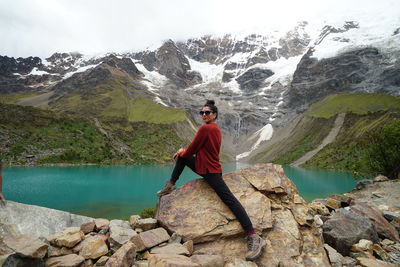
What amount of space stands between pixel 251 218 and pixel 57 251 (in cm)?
618

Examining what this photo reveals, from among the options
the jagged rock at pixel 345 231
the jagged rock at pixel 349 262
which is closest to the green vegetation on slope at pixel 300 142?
the jagged rock at pixel 345 231

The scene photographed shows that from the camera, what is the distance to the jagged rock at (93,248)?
24.6 ft

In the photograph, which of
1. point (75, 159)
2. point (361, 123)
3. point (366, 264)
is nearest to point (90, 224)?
point (366, 264)

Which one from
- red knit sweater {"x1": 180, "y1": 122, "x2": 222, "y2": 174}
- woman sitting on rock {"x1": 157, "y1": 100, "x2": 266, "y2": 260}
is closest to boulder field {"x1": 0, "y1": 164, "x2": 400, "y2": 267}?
woman sitting on rock {"x1": 157, "y1": 100, "x2": 266, "y2": 260}

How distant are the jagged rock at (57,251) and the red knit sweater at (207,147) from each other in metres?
4.68

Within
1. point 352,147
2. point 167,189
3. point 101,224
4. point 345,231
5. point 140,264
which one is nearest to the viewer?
point 140,264

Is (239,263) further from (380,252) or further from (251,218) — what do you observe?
(380,252)

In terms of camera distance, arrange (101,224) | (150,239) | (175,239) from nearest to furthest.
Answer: (150,239) < (175,239) < (101,224)

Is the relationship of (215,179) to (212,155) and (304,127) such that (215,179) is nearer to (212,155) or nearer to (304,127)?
(212,155)

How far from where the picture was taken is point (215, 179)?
8.95m

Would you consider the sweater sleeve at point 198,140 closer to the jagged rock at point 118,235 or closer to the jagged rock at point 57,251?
the jagged rock at point 118,235

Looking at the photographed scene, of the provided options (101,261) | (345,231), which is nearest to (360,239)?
(345,231)

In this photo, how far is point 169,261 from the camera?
247 inches

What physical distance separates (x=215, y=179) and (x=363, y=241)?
296 inches
